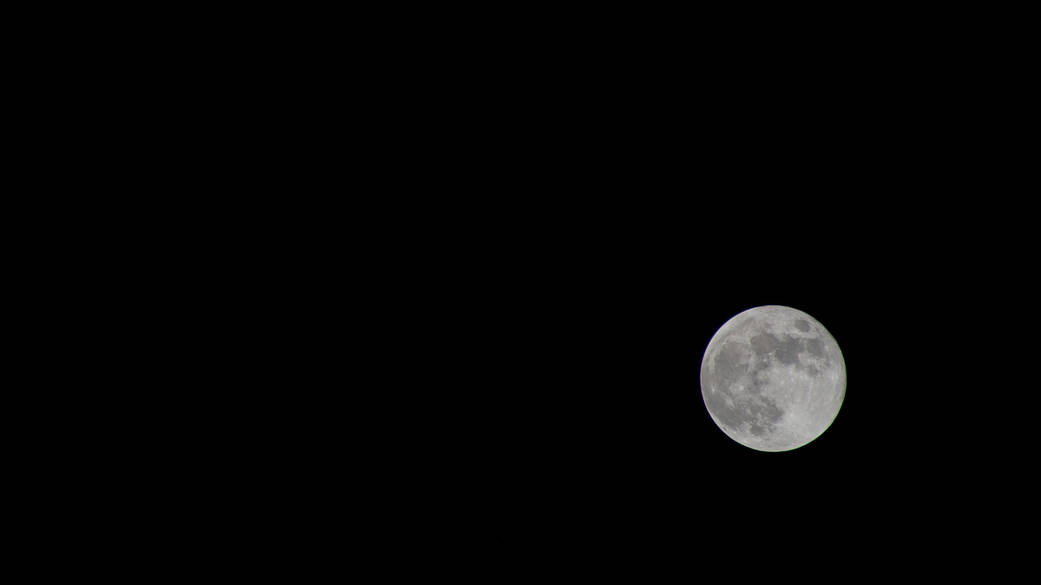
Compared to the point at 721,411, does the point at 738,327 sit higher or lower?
higher

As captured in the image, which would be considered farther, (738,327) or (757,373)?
(738,327)

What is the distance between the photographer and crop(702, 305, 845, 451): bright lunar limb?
210 inches

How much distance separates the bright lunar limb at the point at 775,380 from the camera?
5323 millimetres

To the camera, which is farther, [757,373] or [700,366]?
[700,366]

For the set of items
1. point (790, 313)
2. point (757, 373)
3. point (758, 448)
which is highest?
point (790, 313)

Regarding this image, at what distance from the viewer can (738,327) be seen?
18.7 feet

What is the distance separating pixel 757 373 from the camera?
534 centimetres

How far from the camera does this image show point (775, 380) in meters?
5.30

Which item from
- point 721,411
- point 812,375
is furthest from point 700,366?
point 812,375

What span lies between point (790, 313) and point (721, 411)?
96 cm

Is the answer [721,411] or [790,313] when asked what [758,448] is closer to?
[721,411]

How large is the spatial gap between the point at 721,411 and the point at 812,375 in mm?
Result: 732

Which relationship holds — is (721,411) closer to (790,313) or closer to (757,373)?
(757,373)

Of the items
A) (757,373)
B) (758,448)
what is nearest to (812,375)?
(757,373)
